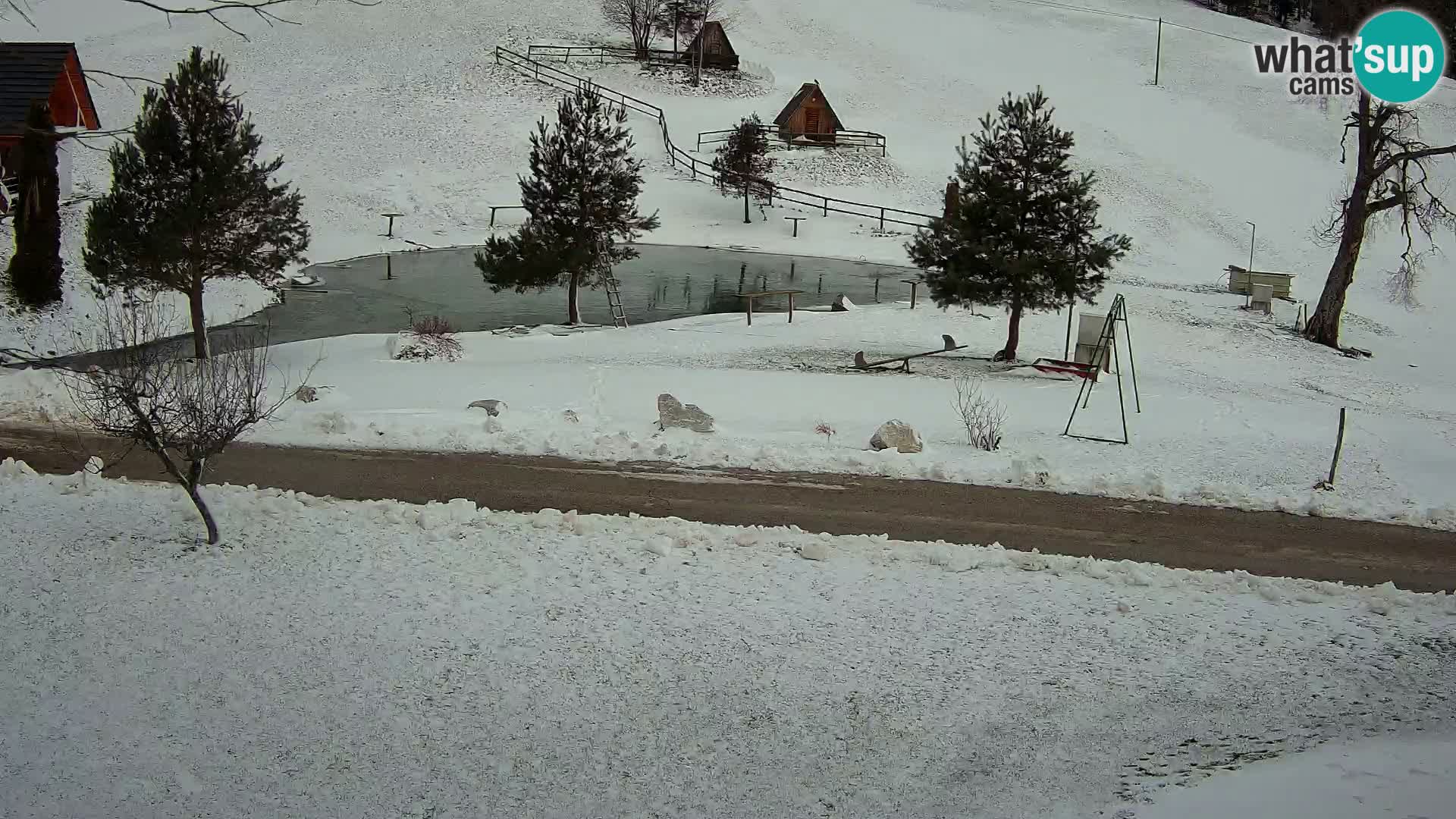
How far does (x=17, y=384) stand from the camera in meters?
17.0

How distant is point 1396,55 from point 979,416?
99.6 feet

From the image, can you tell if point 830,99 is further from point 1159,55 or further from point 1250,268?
point 1250,268

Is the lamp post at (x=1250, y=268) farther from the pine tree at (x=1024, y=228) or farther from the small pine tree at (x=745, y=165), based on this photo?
the small pine tree at (x=745, y=165)

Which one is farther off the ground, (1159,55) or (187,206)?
(1159,55)

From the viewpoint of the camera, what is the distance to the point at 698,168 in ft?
170

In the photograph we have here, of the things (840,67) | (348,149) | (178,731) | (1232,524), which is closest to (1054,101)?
(840,67)

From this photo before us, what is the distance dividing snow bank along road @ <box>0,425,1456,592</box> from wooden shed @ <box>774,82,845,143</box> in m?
42.4

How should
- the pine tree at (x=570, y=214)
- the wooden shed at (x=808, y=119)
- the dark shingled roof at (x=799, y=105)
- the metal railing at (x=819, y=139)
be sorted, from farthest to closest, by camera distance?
the metal railing at (x=819, y=139), the wooden shed at (x=808, y=119), the dark shingled roof at (x=799, y=105), the pine tree at (x=570, y=214)

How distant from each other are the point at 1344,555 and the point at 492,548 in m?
9.22

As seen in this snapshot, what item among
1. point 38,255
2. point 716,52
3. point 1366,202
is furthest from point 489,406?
point 716,52

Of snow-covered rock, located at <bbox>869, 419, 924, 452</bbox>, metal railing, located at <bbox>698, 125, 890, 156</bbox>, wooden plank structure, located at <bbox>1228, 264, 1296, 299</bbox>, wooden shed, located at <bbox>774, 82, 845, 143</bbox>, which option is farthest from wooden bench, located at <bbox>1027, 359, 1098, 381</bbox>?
wooden shed, located at <bbox>774, 82, 845, 143</bbox>

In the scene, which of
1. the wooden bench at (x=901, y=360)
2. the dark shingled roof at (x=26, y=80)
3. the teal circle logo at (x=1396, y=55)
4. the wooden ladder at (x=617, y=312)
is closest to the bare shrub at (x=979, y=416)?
the wooden bench at (x=901, y=360)

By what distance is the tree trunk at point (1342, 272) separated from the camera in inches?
1139

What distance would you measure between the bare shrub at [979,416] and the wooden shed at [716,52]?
1810 inches
